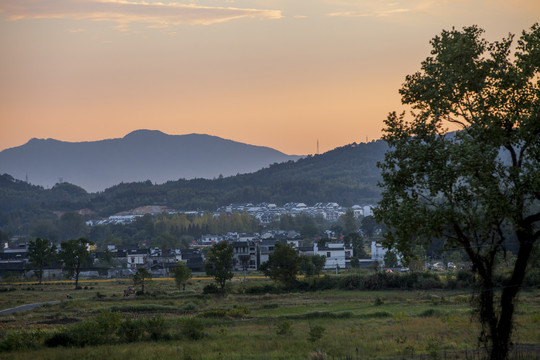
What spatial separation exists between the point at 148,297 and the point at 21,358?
100 feet

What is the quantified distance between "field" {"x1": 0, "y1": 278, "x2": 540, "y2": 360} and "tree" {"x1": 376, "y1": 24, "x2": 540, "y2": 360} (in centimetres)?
272

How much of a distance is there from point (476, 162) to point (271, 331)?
14483 mm

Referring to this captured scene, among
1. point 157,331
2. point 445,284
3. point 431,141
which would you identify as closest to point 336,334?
point 157,331

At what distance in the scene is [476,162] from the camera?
16984 mm

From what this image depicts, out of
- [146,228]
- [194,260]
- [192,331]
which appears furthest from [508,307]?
[146,228]

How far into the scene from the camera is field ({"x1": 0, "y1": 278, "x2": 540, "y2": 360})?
22.4m

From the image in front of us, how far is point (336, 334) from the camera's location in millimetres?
26828

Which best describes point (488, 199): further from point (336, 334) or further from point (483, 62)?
point (336, 334)

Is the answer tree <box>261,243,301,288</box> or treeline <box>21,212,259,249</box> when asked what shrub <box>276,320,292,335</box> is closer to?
tree <box>261,243,301,288</box>

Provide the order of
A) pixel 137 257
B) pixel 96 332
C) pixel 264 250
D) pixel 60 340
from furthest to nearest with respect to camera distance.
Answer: pixel 137 257, pixel 264 250, pixel 96 332, pixel 60 340

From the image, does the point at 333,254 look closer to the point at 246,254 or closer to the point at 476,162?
the point at 246,254

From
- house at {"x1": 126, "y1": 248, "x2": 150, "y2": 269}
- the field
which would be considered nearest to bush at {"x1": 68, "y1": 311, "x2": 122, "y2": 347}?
the field

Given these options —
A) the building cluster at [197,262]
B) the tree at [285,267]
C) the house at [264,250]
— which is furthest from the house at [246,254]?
the tree at [285,267]

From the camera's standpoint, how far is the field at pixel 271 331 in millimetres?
22391
